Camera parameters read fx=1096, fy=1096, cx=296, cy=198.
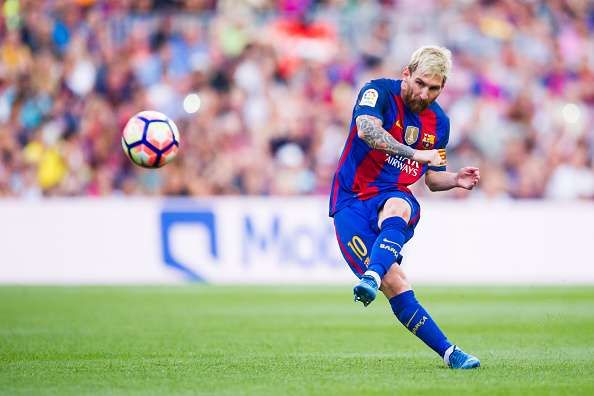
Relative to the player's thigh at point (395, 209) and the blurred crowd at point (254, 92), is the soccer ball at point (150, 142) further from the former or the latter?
the blurred crowd at point (254, 92)

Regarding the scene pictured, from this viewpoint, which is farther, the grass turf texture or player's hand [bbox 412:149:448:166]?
player's hand [bbox 412:149:448:166]

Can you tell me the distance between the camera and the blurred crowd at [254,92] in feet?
62.6

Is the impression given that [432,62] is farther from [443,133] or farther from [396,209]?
[396,209]

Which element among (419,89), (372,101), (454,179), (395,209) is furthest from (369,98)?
(454,179)

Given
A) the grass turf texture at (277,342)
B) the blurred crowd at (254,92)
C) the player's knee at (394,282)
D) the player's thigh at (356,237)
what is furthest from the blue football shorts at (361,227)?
the blurred crowd at (254,92)

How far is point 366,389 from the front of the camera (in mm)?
6715

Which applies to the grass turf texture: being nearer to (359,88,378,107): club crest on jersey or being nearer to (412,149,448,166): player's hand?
(412,149,448,166): player's hand

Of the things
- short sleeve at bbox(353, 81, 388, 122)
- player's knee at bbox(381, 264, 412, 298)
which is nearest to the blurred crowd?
short sleeve at bbox(353, 81, 388, 122)

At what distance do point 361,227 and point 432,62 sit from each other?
130 centimetres

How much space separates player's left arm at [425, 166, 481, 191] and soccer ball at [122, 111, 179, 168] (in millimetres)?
2469

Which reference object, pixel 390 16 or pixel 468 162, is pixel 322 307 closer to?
pixel 468 162

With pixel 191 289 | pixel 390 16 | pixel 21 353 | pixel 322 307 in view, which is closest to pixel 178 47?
pixel 390 16

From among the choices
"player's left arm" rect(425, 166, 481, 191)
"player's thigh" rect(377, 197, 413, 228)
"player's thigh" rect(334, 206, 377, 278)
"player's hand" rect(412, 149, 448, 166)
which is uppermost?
"player's hand" rect(412, 149, 448, 166)

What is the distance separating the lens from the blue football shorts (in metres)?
7.98
